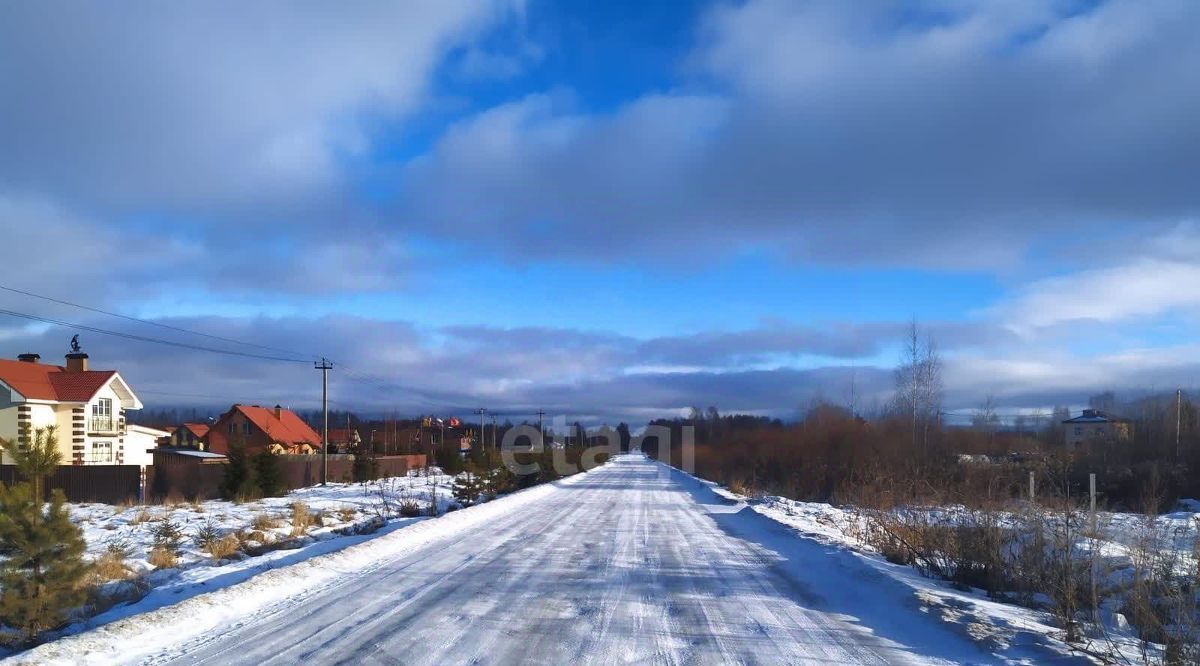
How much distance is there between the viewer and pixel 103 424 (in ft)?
160

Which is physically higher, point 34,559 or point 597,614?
point 34,559

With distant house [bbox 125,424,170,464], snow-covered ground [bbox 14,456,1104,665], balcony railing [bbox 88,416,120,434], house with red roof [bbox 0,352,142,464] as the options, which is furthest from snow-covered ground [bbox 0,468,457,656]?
distant house [bbox 125,424,170,464]

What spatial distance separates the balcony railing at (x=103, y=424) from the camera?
47812 mm

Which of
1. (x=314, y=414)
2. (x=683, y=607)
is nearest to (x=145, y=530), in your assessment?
(x=683, y=607)

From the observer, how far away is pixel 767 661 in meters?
6.54

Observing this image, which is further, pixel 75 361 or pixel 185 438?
pixel 185 438

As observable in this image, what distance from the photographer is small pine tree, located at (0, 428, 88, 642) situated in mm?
7898

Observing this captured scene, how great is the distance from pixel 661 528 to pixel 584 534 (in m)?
2.40

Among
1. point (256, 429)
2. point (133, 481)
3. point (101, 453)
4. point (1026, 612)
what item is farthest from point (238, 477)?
point (256, 429)

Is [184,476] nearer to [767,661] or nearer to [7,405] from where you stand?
[7,405]

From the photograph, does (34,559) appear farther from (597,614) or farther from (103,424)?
(103,424)

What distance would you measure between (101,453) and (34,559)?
48.2 metres

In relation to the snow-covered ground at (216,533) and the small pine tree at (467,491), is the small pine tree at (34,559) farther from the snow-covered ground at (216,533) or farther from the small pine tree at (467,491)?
the small pine tree at (467,491)

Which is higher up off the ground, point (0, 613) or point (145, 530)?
point (0, 613)
